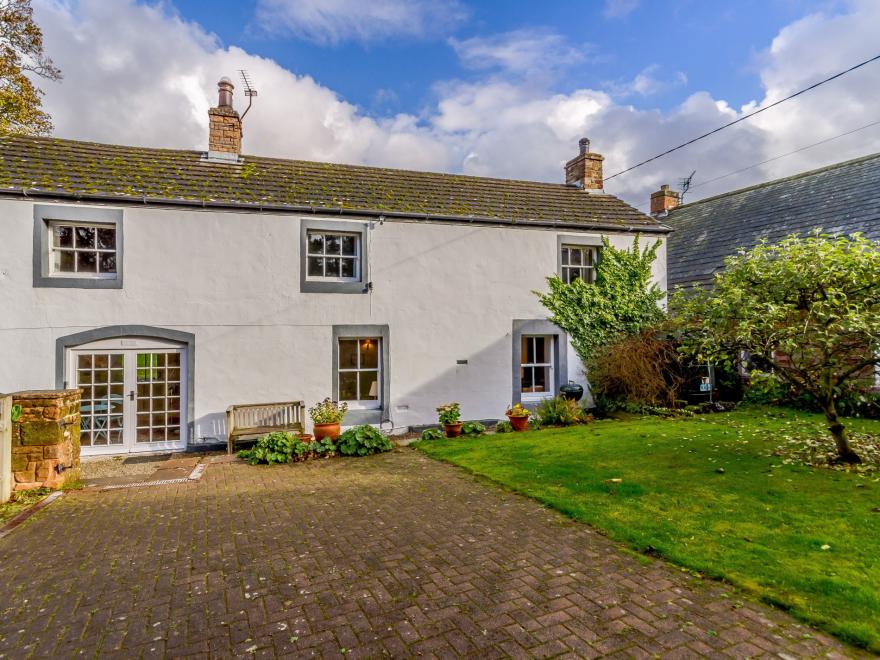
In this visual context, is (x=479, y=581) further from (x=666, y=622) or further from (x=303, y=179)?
(x=303, y=179)

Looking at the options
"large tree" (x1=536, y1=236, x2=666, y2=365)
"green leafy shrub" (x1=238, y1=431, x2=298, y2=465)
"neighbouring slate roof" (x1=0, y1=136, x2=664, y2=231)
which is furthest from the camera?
"large tree" (x1=536, y1=236, x2=666, y2=365)

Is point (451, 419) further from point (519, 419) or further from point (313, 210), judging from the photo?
point (313, 210)

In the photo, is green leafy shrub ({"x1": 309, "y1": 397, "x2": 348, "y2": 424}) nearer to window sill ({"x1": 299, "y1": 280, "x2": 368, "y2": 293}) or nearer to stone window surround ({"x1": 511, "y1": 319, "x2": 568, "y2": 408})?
window sill ({"x1": 299, "y1": 280, "x2": 368, "y2": 293})

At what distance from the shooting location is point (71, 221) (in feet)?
33.3

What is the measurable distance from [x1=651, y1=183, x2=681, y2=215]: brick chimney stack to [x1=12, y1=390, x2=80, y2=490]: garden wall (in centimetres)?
2631

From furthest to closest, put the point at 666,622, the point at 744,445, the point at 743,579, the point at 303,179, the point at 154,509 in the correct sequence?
the point at 303,179
the point at 744,445
the point at 154,509
the point at 743,579
the point at 666,622

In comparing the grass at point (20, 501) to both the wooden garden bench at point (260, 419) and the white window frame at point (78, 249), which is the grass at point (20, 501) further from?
the white window frame at point (78, 249)

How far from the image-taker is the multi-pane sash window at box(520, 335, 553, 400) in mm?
13477

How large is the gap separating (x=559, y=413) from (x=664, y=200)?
60.8ft

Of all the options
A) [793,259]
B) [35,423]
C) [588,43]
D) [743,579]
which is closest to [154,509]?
[35,423]

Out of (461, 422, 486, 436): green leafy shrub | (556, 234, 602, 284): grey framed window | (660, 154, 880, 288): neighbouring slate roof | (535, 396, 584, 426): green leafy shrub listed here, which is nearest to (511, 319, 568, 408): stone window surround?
(535, 396, 584, 426): green leafy shrub

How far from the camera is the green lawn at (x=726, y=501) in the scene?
397 cm

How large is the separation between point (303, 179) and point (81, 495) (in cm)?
863

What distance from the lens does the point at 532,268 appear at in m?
13.3
